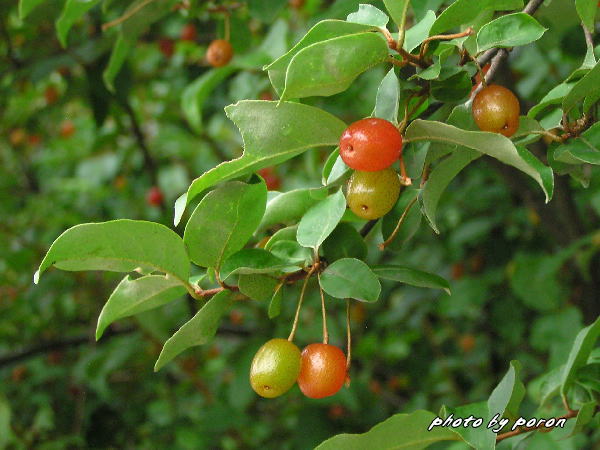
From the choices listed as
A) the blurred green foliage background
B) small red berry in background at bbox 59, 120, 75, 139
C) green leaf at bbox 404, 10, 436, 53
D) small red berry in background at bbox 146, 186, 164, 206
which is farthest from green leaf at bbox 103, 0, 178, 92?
small red berry in background at bbox 59, 120, 75, 139

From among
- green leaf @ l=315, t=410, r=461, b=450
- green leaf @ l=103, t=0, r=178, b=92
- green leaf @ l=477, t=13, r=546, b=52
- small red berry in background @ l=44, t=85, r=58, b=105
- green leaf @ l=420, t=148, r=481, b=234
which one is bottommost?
small red berry in background @ l=44, t=85, r=58, b=105

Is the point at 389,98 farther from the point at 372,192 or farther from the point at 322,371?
the point at 322,371

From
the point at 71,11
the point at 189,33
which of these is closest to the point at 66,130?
the point at 189,33

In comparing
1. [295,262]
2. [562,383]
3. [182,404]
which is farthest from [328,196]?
[182,404]

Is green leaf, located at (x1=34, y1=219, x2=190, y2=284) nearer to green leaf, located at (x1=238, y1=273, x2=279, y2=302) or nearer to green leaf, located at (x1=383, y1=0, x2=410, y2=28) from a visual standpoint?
green leaf, located at (x1=238, y1=273, x2=279, y2=302)

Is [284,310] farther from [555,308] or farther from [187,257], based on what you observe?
[187,257]
